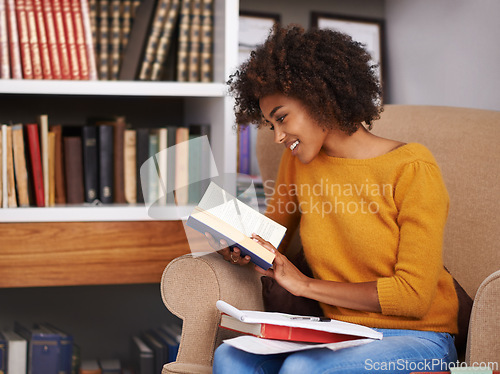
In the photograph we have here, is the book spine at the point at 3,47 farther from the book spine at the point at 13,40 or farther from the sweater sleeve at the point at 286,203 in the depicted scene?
the sweater sleeve at the point at 286,203

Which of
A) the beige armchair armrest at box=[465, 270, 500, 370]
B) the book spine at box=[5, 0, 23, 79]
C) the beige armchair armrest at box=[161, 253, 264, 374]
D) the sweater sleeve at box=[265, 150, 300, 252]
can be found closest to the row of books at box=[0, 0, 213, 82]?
the book spine at box=[5, 0, 23, 79]

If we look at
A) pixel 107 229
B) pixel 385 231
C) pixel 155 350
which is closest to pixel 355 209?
pixel 385 231

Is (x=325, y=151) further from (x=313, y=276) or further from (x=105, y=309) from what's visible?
(x=105, y=309)

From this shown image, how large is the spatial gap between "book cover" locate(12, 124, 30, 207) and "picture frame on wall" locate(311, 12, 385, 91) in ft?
3.63

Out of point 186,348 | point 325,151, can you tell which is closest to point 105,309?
point 186,348

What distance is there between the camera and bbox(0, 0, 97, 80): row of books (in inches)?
64.8

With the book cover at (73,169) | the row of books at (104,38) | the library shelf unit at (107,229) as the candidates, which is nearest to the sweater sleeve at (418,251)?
the library shelf unit at (107,229)

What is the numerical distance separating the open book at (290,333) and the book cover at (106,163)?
2.63 ft

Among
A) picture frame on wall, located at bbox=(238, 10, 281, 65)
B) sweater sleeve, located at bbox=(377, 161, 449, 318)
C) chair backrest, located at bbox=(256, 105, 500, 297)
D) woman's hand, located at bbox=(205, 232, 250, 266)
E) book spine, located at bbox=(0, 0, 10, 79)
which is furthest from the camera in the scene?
picture frame on wall, located at bbox=(238, 10, 281, 65)

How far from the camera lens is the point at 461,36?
6.18 feet

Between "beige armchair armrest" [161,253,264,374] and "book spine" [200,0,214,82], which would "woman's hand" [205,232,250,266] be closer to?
"beige armchair armrest" [161,253,264,374]

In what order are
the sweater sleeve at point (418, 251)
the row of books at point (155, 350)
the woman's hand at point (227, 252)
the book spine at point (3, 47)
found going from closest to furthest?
1. the sweater sleeve at point (418, 251)
2. the woman's hand at point (227, 252)
3. the book spine at point (3, 47)
4. the row of books at point (155, 350)

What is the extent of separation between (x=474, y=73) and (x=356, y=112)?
0.82 m

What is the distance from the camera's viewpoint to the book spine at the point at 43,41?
167cm
